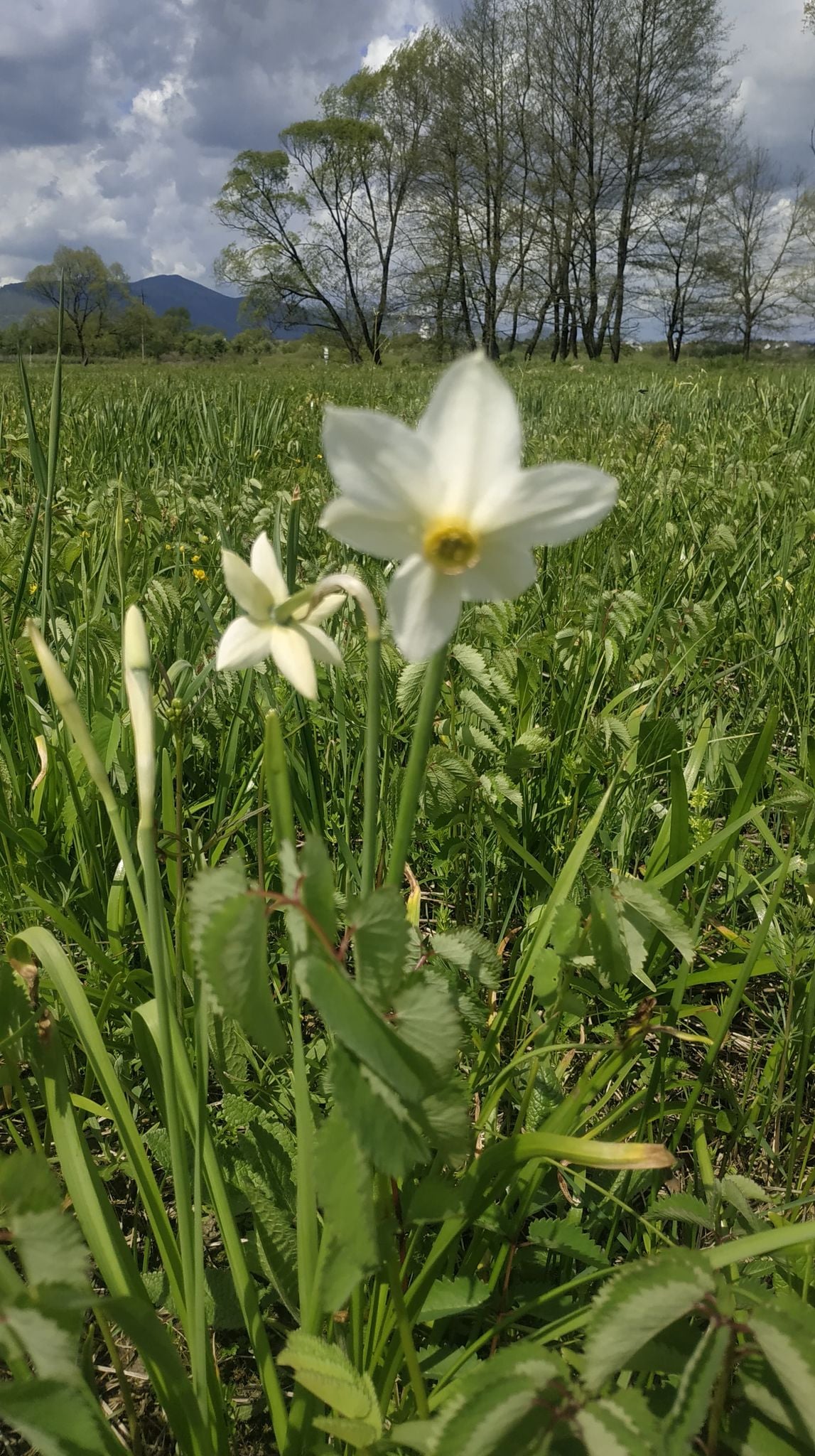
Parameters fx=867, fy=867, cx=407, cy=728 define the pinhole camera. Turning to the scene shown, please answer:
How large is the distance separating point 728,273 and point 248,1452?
4156 centimetres

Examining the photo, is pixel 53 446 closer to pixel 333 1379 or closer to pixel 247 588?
pixel 247 588

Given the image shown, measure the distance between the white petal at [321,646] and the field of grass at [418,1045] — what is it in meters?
0.07

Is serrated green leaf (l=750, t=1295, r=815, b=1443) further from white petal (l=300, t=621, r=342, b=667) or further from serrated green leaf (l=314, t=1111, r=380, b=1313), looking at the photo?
white petal (l=300, t=621, r=342, b=667)

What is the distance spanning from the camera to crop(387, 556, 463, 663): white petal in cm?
47

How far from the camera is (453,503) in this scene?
49 cm

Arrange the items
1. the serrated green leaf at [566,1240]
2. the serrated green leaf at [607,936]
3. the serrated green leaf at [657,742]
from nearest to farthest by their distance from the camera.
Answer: the serrated green leaf at [607,936] < the serrated green leaf at [566,1240] < the serrated green leaf at [657,742]

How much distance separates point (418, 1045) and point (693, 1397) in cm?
22

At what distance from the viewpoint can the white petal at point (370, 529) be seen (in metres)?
0.47

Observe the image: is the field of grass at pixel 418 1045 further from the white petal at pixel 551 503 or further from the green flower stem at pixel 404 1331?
the white petal at pixel 551 503

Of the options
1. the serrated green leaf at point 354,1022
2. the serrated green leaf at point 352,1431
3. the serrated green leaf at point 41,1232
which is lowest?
the serrated green leaf at point 352,1431

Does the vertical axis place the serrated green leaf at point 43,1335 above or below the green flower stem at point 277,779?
below

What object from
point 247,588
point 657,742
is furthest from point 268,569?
point 657,742

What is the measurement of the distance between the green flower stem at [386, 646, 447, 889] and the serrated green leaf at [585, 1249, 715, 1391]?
249mm

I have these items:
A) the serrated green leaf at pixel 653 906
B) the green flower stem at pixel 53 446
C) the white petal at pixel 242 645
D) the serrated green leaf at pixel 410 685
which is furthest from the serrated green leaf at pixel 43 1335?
the green flower stem at pixel 53 446
